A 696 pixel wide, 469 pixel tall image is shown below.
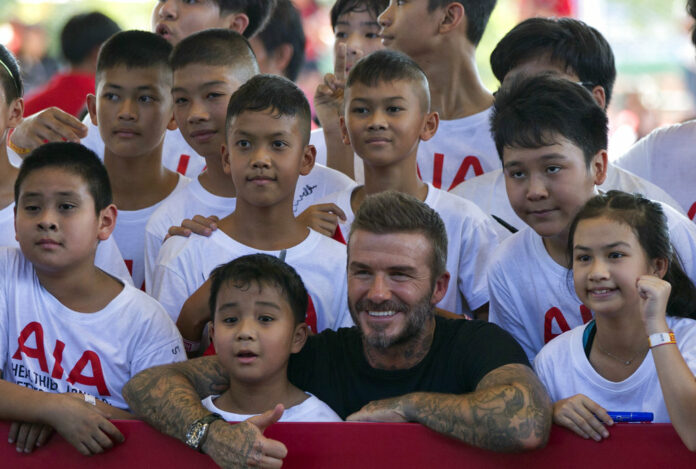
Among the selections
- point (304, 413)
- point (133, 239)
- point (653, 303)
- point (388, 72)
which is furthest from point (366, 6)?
point (653, 303)

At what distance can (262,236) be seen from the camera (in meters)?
3.56

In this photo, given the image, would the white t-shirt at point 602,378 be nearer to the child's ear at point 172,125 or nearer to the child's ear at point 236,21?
the child's ear at point 172,125

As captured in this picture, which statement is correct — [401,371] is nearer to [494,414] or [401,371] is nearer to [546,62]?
[494,414]

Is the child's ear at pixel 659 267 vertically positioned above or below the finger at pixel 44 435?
above

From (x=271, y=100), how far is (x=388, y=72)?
478 mm

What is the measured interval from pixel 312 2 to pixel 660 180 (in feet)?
37.5

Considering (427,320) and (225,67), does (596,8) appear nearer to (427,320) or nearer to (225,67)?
(225,67)

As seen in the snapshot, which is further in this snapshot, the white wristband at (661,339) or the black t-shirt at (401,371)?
the black t-shirt at (401,371)

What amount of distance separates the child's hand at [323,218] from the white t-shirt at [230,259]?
0.13 meters

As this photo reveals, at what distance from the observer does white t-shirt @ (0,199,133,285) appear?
3639 mm

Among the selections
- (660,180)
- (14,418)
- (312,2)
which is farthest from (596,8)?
(14,418)

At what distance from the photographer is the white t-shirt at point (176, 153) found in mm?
4567

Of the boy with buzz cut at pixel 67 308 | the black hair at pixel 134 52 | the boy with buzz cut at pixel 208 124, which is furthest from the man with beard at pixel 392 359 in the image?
the black hair at pixel 134 52

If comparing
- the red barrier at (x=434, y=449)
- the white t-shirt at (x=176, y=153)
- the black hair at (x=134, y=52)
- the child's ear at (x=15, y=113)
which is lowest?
the red barrier at (x=434, y=449)
